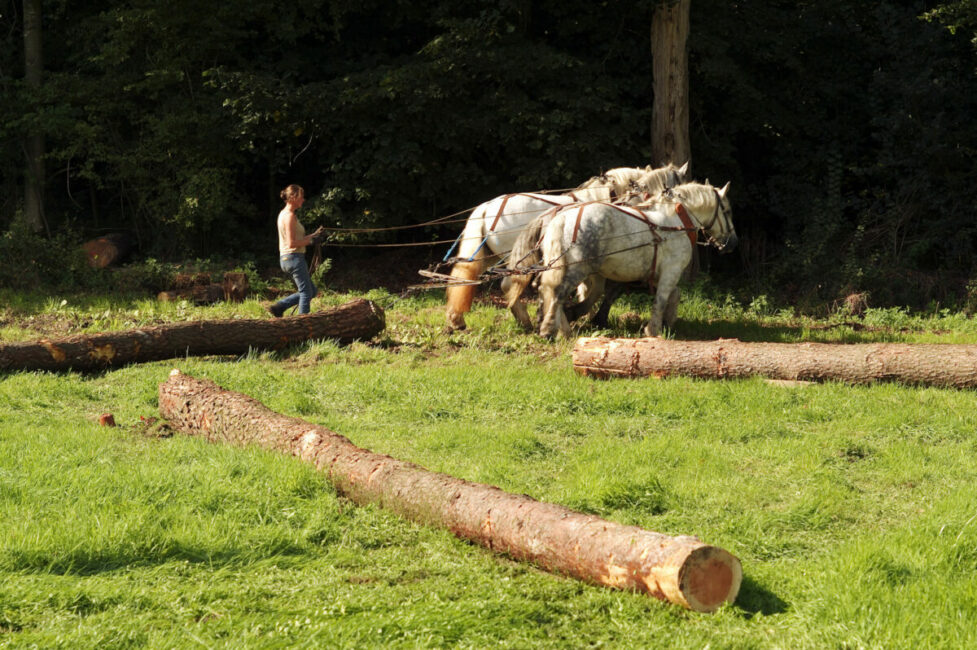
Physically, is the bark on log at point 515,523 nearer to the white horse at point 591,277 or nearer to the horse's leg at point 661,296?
the white horse at point 591,277

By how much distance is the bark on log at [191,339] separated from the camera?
34.0 feet

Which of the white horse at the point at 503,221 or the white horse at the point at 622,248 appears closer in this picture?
the white horse at the point at 622,248

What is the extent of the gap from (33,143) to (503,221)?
12.2 metres

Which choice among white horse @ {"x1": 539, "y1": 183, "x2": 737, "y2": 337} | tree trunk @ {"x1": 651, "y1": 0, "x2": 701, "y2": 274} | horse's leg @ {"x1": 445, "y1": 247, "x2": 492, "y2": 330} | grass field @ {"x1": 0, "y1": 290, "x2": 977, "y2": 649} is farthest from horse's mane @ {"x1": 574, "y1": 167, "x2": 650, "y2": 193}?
tree trunk @ {"x1": 651, "y1": 0, "x2": 701, "y2": 274}

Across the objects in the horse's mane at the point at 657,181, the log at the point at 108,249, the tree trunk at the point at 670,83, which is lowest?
the log at the point at 108,249

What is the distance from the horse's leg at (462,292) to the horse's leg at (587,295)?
126cm

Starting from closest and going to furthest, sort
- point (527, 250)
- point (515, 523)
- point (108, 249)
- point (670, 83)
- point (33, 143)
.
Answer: point (515, 523)
point (527, 250)
point (670, 83)
point (108, 249)
point (33, 143)

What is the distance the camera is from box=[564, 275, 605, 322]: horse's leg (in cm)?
1255

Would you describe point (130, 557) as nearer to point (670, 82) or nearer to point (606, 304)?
point (606, 304)

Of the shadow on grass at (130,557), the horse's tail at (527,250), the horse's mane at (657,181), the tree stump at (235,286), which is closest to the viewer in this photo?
the shadow on grass at (130,557)

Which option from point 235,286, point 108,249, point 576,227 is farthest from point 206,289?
point 576,227

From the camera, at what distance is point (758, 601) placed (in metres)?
4.89

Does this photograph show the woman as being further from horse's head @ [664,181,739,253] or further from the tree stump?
horse's head @ [664,181,739,253]

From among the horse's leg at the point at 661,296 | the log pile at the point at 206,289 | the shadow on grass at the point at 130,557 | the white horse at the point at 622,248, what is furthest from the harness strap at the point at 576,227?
the shadow on grass at the point at 130,557
